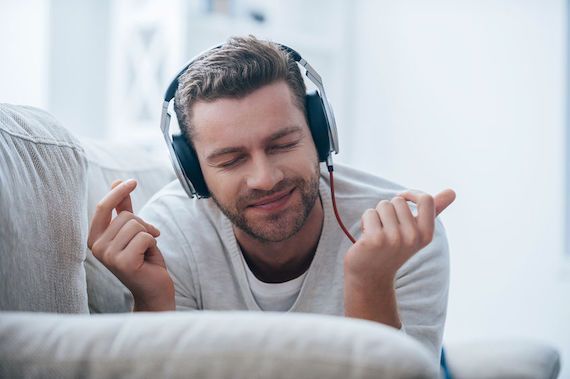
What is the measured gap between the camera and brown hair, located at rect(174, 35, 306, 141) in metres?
1.31

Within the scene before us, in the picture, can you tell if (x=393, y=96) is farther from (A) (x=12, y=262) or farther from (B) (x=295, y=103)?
(A) (x=12, y=262)

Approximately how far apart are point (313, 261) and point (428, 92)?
7.25 feet

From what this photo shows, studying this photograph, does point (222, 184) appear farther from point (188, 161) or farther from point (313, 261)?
point (313, 261)

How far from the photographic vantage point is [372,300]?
42.2 inches

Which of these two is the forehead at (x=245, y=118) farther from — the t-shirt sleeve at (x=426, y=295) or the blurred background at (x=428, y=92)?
the blurred background at (x=428, y=92)

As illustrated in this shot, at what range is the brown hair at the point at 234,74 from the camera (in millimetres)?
1309

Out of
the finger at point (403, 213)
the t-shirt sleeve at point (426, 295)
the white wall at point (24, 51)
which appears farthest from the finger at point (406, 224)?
the white wall at point (24, 51)

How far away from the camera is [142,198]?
5.30 feet

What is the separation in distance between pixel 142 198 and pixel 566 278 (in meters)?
1.91

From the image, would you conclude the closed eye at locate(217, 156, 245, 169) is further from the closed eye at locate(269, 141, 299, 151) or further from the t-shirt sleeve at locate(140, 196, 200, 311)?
the t-shirt sleeve at locate(140, 196, 200, 311)

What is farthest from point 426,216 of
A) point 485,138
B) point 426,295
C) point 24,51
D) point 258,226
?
point 24,51

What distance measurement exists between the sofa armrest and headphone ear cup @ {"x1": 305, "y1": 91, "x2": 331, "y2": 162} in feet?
2.49

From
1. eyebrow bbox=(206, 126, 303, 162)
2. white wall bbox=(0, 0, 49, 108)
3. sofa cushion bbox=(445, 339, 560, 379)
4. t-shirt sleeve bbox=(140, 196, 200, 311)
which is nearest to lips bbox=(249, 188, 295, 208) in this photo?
eyebrow bbox=(206, 126, 303, 162)

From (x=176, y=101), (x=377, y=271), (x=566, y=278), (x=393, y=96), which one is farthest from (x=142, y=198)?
(x=393, y=96)
